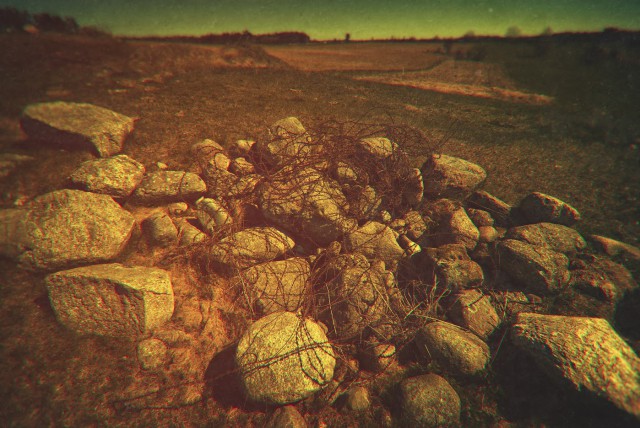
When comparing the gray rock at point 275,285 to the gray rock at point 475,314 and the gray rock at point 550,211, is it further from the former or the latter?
the gray rock at point 550,211

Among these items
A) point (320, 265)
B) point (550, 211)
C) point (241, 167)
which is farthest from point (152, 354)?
point (550, 211)

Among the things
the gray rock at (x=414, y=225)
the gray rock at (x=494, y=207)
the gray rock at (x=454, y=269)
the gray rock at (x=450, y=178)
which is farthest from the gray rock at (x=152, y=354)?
the gray rock at (x=494, y=207)

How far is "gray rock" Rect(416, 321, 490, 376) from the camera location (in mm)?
2527

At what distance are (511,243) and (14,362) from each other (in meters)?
5.47

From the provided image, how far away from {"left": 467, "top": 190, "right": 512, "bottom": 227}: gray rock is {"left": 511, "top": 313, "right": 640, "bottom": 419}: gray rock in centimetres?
177

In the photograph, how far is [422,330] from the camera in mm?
2773

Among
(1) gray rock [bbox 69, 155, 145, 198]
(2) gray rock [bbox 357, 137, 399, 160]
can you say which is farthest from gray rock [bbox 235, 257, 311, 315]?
(1) gray rock [bbox 69, 155, 145, 198]

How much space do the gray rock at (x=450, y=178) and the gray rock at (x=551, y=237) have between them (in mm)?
906

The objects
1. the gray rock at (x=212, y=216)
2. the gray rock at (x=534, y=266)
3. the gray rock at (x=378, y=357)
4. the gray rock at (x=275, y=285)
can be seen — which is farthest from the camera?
the gray rock at (x=212, y=216)

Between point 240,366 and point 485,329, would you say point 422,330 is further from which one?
point 240,366

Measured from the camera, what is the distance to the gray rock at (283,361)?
2217 millimetres

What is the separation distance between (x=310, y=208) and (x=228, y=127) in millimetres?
4440

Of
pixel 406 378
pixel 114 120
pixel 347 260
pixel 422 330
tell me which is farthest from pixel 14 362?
pixel 114 120

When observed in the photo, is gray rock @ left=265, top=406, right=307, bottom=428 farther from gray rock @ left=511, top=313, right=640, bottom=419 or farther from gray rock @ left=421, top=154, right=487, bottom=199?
gray rock @ left=421, top=154, right=487, bottom=199
